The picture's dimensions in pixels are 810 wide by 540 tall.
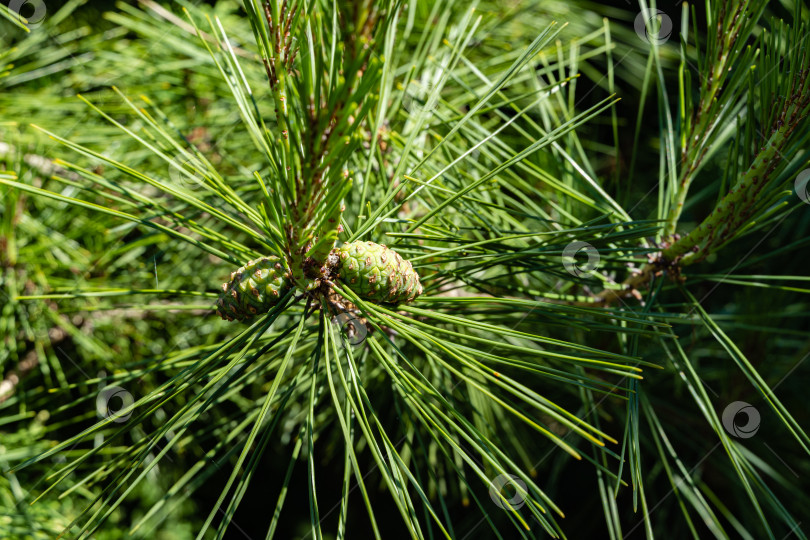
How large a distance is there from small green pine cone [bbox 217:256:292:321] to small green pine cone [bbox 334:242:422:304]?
2.1 inches

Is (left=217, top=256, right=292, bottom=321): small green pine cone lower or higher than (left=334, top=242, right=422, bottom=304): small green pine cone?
lower

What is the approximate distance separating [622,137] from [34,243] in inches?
51.7

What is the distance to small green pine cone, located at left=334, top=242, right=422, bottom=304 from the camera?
44 centimetres

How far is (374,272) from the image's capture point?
436mm

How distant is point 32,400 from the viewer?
33.4 inches

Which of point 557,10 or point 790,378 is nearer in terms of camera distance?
point 790,378

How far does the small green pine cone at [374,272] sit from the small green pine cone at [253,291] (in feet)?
0.17

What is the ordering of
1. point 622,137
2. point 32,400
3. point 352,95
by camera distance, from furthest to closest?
→ point 622,137, point 32,400, point 352,95

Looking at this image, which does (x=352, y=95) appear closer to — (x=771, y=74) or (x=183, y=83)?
(x=771, y=74)

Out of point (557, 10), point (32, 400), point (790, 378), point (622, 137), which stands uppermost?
point (557, 10)

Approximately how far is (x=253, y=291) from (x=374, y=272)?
3.9 inches

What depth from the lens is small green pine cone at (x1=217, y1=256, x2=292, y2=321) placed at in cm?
44

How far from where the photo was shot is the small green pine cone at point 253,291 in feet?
1.44

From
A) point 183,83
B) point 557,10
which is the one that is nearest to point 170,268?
point 183,83
